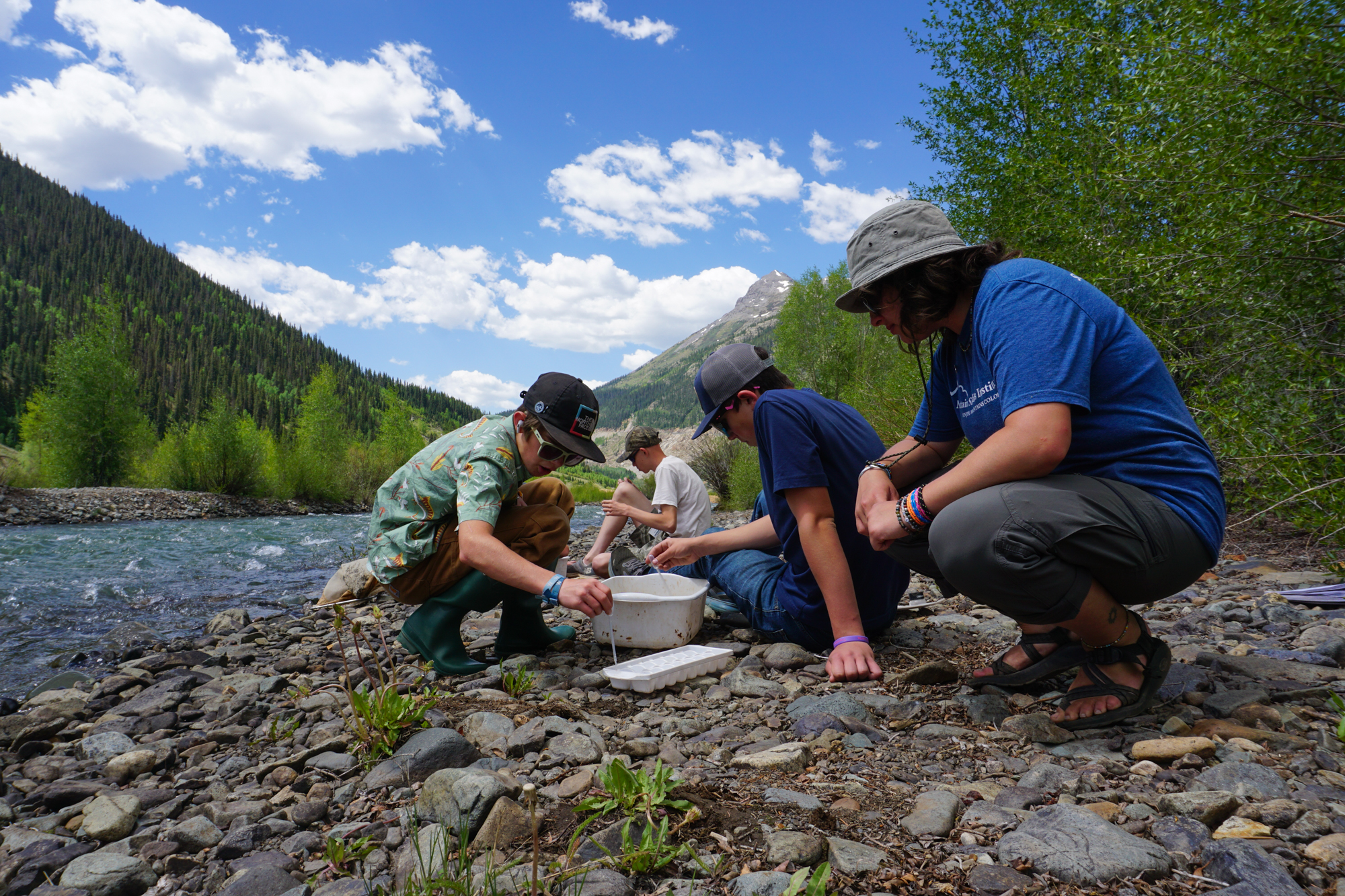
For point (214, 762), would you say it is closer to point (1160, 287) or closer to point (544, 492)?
point (544, 492)

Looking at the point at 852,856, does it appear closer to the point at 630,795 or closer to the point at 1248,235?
the point at 630,795

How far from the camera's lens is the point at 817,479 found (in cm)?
282

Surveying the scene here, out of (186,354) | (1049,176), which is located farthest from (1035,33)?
(186,354)

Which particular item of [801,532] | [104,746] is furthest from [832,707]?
[104,746]

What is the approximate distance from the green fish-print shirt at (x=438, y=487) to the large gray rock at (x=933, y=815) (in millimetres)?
2012

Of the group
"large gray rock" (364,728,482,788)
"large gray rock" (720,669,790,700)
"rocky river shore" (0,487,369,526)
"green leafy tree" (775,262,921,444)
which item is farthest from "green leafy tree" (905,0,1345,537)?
"rocky river shore" (0,487,369,526)

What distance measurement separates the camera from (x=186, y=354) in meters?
85.8

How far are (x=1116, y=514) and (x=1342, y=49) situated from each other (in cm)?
503

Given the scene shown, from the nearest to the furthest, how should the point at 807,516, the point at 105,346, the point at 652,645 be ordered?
the point at 807,516, the point at 652,645, the point at 105,346

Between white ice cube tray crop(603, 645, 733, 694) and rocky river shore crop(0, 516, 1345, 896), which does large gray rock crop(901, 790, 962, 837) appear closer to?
rocky river shore crop(0, 516, 1345, 896)

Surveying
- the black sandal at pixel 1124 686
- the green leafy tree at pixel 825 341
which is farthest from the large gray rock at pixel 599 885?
the green leafy tree at pixel 825 341

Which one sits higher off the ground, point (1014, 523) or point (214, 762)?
point (1014, 523)

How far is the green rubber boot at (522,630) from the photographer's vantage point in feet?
11.8

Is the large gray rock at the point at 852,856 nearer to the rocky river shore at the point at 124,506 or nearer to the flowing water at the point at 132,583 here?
the flowing water at the point at 132,583
